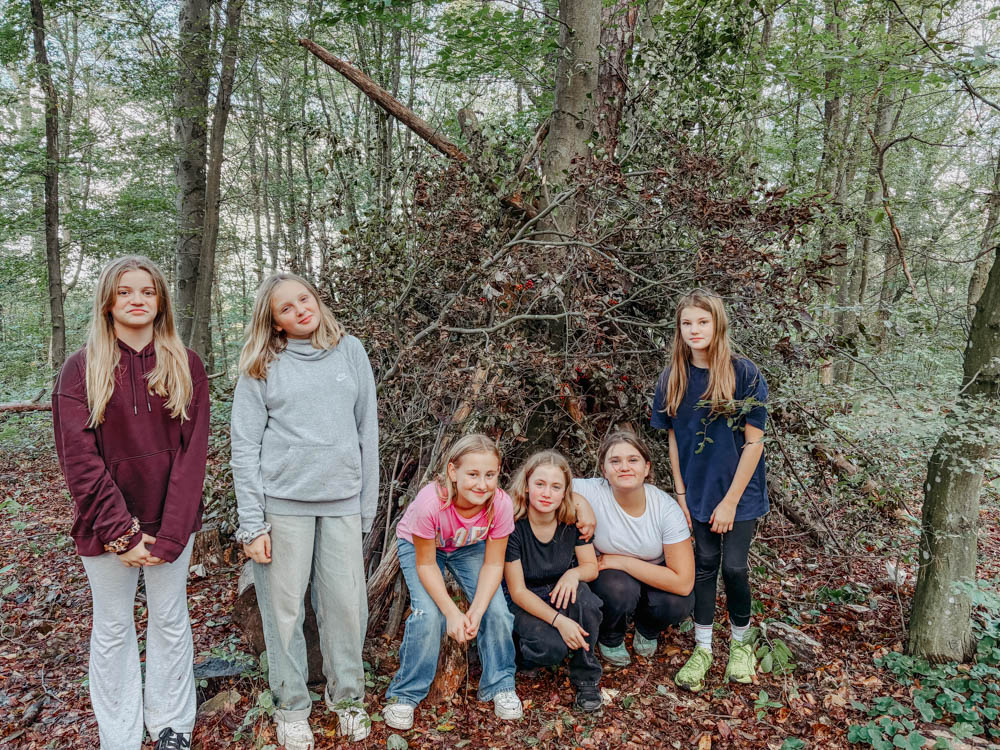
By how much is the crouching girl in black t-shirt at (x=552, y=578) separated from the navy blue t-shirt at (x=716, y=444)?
0.62 metres

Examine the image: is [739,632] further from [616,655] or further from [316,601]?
[316,601]

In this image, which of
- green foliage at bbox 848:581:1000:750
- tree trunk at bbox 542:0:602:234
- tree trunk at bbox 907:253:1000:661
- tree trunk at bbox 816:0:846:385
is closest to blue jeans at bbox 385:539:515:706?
green foliage at bbox 848:581:1000:750

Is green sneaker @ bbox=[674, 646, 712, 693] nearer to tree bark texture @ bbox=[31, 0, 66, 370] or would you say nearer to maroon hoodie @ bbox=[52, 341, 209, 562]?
maroon hoodie @ bbox=[52, 341, 209, 562]

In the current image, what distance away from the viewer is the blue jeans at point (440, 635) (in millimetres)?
2734

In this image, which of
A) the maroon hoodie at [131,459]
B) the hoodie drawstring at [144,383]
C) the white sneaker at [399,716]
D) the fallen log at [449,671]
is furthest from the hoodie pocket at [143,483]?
the fallen log at [449,671]

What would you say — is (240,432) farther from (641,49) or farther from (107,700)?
(641,49)

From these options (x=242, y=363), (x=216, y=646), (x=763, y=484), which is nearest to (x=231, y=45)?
(x=242, y=363)

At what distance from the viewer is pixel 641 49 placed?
422 centimetres

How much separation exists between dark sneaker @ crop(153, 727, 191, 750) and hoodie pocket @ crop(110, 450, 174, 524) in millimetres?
914

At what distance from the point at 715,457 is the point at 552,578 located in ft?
3.34

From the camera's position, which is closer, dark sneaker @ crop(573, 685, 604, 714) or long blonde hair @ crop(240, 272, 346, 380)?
long blonde hair @ crop(240, 272, 346, 380)

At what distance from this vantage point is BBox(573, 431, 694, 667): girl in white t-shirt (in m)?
3.02

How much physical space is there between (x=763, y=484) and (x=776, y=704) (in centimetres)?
101

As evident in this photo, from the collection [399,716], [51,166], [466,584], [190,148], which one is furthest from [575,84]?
[51,166]
